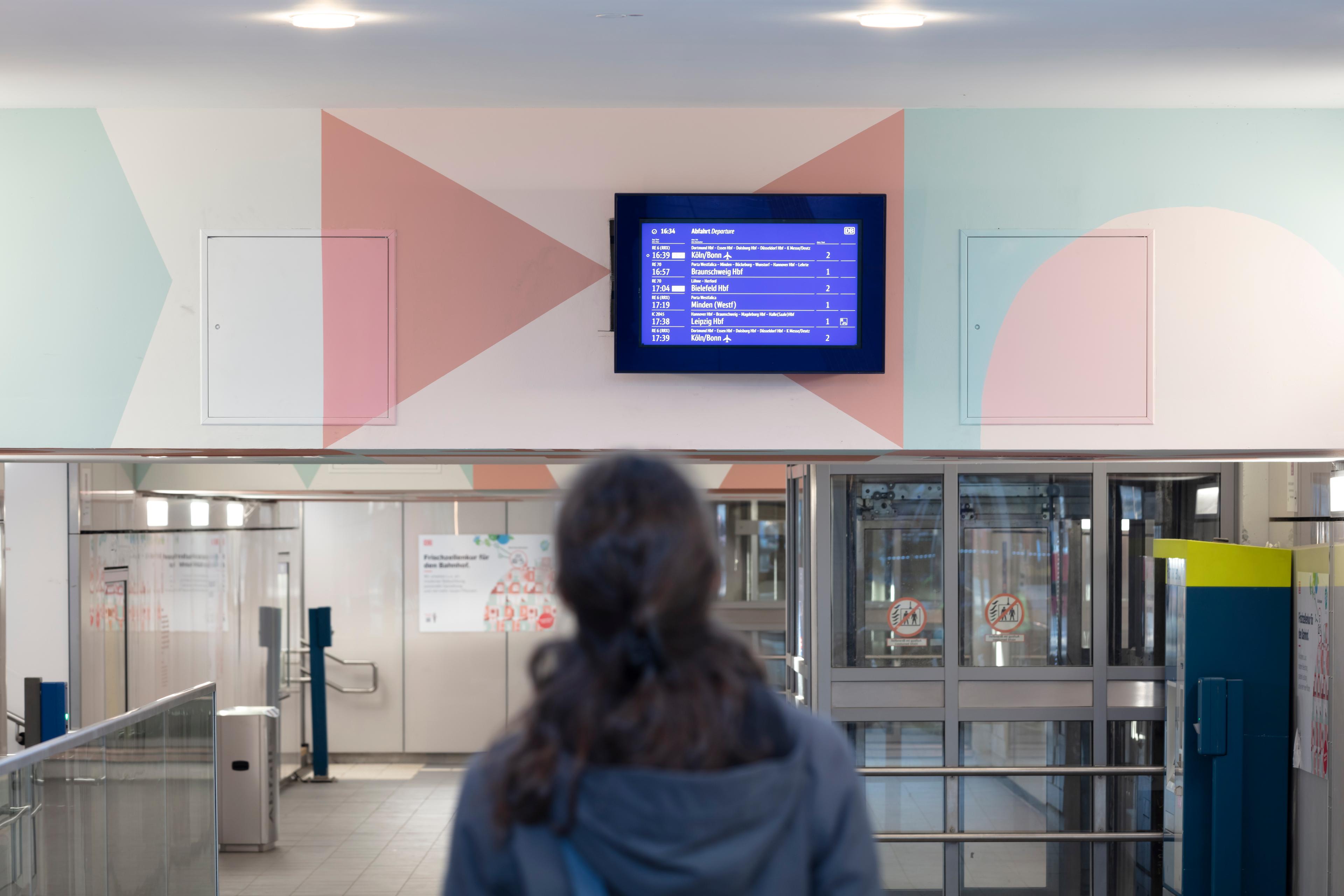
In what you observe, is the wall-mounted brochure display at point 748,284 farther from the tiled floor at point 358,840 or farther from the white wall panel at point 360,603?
the white wall panel at point 360,603

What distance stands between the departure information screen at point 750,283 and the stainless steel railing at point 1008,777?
2788 millimetres

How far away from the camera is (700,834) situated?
1216 mm

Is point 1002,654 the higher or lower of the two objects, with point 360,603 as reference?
higher

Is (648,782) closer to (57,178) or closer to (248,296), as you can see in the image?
(248,296)

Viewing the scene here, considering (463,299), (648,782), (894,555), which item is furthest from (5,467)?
(648,782)

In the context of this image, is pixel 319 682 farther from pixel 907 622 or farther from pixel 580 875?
pixel 580 875

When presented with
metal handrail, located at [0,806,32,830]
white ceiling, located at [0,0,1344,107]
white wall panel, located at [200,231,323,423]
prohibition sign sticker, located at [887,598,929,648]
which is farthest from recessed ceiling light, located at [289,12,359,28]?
prohibition sign sticker, located at [887,598,929,648]

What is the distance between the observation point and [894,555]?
5.38 meters

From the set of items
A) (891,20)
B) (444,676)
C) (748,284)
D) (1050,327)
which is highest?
(891,20)

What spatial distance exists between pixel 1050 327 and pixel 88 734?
3625 mm

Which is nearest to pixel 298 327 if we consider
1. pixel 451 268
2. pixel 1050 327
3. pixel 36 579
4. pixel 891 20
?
pixel 451 268

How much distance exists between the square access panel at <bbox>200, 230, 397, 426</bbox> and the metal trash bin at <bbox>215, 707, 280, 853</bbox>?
5.32 metres

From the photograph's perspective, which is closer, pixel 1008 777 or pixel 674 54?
pixel 674 54

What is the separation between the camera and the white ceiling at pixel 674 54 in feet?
8.16
